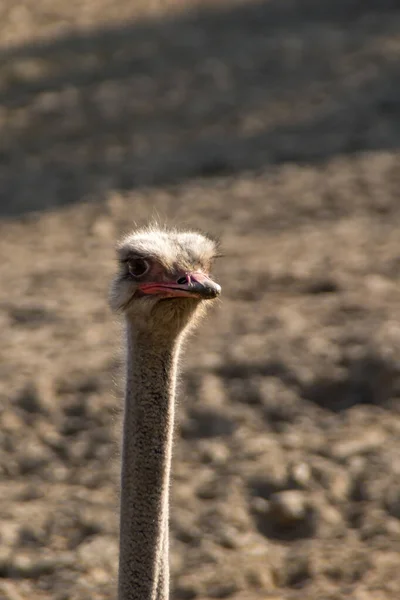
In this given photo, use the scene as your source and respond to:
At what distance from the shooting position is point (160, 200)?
7.26 meters

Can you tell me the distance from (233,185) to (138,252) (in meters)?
4.78

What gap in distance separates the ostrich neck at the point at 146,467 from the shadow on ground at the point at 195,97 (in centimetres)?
449

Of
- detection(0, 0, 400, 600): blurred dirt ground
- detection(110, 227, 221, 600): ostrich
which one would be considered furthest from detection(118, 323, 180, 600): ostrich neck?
detection(0, 0, 400, 600): blurred dirt ground

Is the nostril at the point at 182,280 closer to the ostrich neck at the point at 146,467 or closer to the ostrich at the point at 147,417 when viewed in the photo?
the ostrich at the point at 147,417

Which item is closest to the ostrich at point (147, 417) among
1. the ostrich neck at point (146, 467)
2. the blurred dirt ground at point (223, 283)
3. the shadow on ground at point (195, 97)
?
the ostrich neck at point (146, 467)

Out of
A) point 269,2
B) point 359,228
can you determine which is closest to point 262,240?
point 359,228

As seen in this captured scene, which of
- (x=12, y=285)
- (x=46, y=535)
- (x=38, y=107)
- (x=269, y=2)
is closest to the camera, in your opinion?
(x=46, y=535)

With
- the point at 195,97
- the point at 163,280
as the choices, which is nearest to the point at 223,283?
the point at 163,280

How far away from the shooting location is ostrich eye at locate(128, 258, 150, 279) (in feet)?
8.72

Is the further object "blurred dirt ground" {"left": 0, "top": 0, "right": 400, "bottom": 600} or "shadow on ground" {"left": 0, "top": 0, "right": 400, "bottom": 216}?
"shadow on ground" {"left": 0, "top": 0, "right": 400, "bottom": 216}

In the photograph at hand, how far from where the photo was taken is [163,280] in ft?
8.63

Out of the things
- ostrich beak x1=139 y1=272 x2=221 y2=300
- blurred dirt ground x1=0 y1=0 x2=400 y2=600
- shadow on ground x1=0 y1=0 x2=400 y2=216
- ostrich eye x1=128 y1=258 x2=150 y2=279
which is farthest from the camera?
shadow on ground x1=0 y1=0 x2=400 y2=216

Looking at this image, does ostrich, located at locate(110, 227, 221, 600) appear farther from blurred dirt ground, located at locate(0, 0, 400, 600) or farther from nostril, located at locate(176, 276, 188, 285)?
blurred dirt ground, located at locate(0, 0, 400, 600)

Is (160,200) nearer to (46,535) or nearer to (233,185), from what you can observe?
(233,185)
